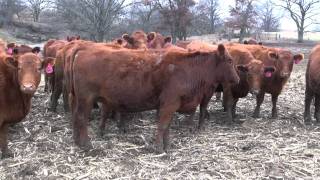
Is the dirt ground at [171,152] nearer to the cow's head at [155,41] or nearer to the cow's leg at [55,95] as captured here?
the cow's leg at [55,95]

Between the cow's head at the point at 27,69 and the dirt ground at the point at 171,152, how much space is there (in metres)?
1.08

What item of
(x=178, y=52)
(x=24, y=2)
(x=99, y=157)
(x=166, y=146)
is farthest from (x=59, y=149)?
(x=24, y=2)

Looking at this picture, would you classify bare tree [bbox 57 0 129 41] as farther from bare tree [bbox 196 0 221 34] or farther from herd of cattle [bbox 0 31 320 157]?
bare tree [bbox 196 0 221 34]

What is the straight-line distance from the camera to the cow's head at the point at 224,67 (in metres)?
7.80

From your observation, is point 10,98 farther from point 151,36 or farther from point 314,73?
point 314,73

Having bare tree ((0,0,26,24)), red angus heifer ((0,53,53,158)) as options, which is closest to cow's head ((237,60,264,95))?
red angus heifer ((0,53,53,158))

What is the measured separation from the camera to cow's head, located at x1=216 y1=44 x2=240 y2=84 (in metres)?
7.80

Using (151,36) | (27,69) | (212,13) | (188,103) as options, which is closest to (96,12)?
(151,36)

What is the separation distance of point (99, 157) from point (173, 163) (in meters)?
1.07

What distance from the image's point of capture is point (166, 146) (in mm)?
7352

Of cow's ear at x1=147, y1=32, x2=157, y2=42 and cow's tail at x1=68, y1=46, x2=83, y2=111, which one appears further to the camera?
cow's ear at x1=147, y1=32, x2=157, y2=42

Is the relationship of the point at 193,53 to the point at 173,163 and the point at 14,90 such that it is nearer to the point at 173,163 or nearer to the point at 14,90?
the point at 173,163

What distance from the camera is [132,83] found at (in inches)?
277

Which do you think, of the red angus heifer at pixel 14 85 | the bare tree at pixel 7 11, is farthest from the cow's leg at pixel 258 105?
the bare tree at pixel 7 11
